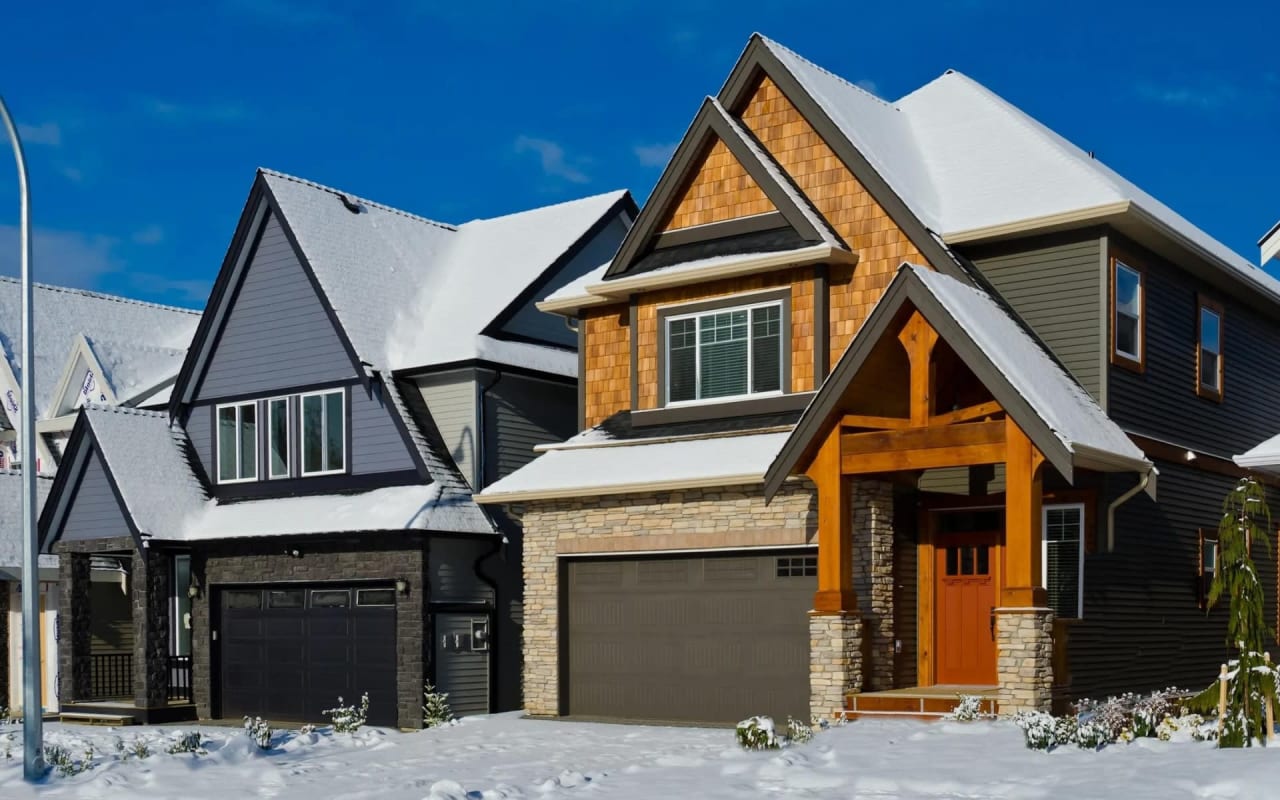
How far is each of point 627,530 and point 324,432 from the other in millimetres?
6613

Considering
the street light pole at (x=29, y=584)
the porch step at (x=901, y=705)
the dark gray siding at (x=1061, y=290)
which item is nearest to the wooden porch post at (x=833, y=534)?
the porch step at (x=901, y=705)

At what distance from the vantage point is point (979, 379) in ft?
62.7

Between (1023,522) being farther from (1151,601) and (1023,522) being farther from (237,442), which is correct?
(237,442)

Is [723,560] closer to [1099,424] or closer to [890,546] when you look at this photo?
[890,546]

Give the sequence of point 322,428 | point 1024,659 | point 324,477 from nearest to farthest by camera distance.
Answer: point 1024,659
point 324,477
point 322,428

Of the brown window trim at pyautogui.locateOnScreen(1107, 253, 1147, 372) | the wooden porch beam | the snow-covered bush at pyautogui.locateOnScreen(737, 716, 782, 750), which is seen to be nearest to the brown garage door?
the wooden porch beam

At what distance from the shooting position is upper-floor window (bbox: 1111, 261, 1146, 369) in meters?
20.9

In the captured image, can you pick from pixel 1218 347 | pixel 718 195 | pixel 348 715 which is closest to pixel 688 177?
pixel 718 195

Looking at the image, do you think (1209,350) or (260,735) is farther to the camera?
(1209,350)

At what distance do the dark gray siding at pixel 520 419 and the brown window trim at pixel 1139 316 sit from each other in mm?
10168

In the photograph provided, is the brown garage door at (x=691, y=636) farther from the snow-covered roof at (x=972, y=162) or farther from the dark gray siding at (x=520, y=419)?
the snow-covered roof at (x=972, y=162)

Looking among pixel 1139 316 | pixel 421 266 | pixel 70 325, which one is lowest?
pixel 1139 316

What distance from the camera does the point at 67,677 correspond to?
27750 millimetres

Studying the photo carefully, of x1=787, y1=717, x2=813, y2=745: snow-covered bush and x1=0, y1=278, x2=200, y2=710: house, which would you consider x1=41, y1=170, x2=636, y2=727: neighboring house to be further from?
x1=787, y1=717, x2=813, y2=745: snow-covered bush
